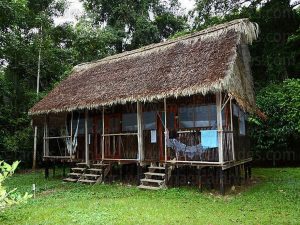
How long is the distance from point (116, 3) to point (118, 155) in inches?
597

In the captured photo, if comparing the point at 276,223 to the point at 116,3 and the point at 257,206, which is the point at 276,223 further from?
the point at 116,3

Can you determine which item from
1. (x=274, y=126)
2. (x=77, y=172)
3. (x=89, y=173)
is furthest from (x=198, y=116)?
(x=274, y=126)

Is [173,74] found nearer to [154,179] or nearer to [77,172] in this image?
[154,179]

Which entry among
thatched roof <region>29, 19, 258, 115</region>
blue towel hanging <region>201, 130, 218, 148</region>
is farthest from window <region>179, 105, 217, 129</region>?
thatched roof <region>29, 19, 258, 115</region>

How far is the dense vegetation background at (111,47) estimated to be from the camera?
1688 cm

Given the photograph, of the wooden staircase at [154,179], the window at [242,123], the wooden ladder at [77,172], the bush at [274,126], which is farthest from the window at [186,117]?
the bush at [274,126]

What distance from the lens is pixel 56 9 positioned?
21.8 m

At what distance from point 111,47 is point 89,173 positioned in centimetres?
1406

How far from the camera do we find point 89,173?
13.8 metres

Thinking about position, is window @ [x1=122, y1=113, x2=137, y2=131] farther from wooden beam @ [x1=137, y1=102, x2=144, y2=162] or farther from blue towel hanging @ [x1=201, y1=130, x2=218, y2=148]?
blue towel hanging @ [x1=201, y1=130, x2=218, y2=148]

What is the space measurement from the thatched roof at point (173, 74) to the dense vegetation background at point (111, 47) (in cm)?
421

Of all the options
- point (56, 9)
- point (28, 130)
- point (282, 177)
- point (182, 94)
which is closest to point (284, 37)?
point (282, 177)

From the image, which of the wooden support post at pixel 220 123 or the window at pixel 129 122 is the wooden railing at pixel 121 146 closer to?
the window at pixel 129 122

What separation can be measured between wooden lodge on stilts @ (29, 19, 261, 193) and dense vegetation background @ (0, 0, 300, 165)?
3456mm
